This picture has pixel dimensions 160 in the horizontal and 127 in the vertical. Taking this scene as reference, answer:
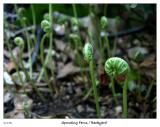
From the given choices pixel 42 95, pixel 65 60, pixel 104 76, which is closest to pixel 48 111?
pixel 42 95

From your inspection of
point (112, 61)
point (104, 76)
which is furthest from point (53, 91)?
point (112, 61)

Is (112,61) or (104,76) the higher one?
(112,61)

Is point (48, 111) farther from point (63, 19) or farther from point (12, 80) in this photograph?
point (63, 19)

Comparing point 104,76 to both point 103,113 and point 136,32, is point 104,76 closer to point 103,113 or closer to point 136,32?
point 103,113

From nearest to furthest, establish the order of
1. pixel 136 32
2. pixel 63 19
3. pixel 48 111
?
1. pixel 48 111
2. pixel 63 19
3. pixel 136 32

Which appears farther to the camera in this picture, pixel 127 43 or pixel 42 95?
pixel 127 43

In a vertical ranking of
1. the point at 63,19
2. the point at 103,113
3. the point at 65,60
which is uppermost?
the point at 63,19
